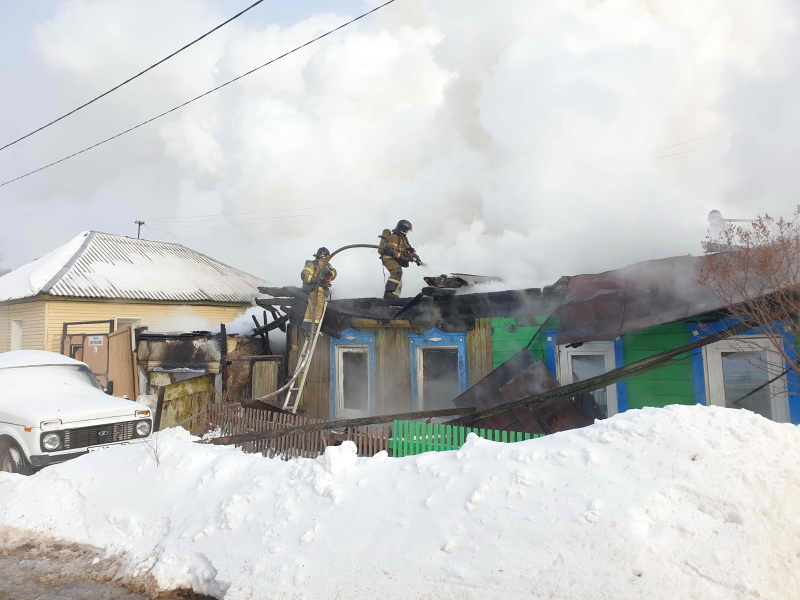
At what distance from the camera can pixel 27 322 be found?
19.5 meters

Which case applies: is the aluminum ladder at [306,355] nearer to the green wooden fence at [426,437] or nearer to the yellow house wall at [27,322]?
the green wooden fence at [426,437]

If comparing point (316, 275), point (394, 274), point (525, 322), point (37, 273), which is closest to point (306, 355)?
point (316, 275)

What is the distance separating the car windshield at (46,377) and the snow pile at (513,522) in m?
4.71

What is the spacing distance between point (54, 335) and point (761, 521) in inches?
817

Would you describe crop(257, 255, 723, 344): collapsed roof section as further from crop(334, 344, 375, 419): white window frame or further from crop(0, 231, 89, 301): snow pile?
crop(0, 231, 89, 301): snow pile

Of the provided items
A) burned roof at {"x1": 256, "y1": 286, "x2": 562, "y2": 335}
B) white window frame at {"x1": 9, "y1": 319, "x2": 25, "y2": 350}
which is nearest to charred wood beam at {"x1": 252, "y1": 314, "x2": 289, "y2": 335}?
burned roof at {"x1": 256, "y1": 286, "x2": 562, "y2": 335}

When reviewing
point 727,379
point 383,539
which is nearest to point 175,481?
point 383,539

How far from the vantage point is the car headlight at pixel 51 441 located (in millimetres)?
7078

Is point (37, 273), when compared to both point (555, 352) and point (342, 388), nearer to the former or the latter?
point (342, 388)

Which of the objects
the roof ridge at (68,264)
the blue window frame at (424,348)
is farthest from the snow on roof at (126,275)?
the blue window frame at (424,348)

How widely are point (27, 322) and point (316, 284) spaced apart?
48.1 ft

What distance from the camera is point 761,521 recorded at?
10.4ft

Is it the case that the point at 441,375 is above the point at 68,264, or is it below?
below

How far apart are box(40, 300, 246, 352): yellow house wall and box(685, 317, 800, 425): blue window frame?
18.6m
